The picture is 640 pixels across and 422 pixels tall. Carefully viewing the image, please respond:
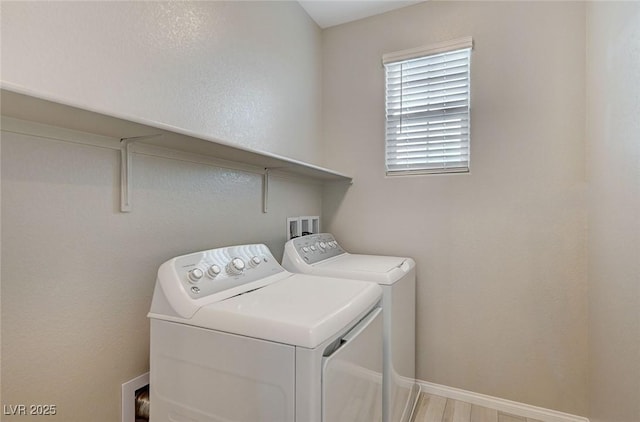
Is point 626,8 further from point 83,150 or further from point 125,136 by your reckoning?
point 83,150

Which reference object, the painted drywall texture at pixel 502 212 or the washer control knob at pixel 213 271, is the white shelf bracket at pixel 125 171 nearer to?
the washer control knob at pixel 213 271

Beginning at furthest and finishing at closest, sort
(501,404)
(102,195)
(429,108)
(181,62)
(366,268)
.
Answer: (429,108) < (501,404) < (366,268) < (181,62) < (102,195)

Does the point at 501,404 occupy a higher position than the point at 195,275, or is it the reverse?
the point at 195,275

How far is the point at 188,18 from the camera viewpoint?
1.36 meters

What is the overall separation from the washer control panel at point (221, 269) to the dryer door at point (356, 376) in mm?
488


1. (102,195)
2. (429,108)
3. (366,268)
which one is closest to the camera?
(102,195)

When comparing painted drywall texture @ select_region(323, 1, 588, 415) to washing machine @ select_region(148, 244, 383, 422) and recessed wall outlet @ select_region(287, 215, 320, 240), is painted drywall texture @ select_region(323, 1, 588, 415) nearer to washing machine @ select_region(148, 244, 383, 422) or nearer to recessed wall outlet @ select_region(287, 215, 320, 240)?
recessed wall outlet @ select_region(287, 215, 320, 240)

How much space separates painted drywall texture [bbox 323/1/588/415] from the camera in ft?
5.92

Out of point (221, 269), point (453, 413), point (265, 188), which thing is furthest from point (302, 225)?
point (453, 413)

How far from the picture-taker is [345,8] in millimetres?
2252

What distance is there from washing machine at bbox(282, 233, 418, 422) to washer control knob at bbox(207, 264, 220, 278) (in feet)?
1.89

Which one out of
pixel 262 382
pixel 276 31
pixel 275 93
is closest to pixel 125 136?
pixel 262 382

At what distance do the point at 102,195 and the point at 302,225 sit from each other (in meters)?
1.34

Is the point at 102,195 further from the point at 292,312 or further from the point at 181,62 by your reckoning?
the point at 292,312
